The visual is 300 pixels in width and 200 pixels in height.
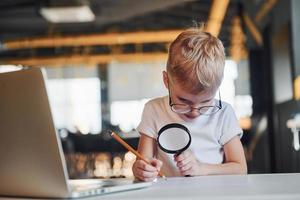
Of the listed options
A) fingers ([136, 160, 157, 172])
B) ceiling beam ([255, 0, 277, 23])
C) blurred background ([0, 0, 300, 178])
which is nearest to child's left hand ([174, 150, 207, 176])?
fingers ([136, 160, 157, 172])

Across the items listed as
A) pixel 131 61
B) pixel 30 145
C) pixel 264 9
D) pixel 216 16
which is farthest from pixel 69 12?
pixel 30 145

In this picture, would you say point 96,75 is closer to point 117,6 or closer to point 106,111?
point 106,111

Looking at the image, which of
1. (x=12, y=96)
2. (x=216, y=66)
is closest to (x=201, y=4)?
(x=216, y=66)

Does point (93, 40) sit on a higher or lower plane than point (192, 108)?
higher

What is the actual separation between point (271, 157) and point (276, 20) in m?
1.35

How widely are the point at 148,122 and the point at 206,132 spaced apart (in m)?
0.17

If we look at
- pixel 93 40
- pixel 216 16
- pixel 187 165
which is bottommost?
pixel 187 165

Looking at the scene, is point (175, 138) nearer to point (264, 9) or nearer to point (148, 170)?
point (148, 170)

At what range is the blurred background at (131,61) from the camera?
15.0 feet

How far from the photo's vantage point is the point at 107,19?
21.3 feet

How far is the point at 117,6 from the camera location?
585cm

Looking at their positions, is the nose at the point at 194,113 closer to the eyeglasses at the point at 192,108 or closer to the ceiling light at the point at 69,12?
the eyeglasses at the point at 192,108

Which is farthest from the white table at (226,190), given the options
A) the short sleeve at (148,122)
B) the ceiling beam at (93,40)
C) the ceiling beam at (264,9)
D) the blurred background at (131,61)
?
the ceiling beam at (93,40)

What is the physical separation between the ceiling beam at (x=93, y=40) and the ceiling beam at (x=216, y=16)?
932 millimetres
